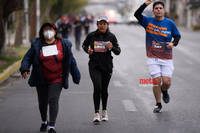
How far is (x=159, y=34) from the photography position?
826 centimetres

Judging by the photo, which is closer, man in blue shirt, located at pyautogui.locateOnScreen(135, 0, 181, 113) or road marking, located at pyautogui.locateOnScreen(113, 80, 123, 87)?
man in blue shirt, located at pyautogui.locateOnScreen(135, 0, 181, 113)

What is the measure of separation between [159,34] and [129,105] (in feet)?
5.81

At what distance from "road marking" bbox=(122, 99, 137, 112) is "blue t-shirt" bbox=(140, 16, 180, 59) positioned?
3.79 feet

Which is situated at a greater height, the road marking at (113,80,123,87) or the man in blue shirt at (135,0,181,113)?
the man in blue shirt at (135,0,181,113)

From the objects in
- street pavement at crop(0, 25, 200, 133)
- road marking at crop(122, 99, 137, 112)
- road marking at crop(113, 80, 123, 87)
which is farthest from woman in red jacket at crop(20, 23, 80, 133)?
road marking at crop(113, 80, 123, 87)

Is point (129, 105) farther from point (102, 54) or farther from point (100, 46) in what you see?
point (100, 46)

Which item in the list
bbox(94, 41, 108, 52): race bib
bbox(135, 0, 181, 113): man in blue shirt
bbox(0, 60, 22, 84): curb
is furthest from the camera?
bbox(0, 60, 22, 84): curb

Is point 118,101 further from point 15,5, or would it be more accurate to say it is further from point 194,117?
point 15,5

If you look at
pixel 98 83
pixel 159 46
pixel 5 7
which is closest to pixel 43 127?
pixel 98 83

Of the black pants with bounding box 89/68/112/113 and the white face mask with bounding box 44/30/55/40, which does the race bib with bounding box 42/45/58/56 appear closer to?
the white face mask with bounding box 44/30/55/40

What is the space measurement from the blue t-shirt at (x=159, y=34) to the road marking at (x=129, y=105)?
1155mm

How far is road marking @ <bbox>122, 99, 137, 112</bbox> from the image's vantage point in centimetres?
899

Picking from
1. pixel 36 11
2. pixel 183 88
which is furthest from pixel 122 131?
pixel 36 11

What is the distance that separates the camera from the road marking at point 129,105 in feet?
29.5
